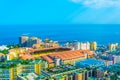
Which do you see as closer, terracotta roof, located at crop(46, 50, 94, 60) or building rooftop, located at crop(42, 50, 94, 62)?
building rooftop, located at crop(42, 50, 94, 62)

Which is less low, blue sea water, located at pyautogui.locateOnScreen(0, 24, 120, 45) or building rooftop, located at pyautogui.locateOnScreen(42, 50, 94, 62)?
blue sea water, located at pyautogui.locateOnScreen(0, 24, 120, 45)

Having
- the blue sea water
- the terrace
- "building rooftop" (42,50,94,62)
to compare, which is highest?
the blue sea water

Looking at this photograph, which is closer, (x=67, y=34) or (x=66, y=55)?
(x=66, y=55)

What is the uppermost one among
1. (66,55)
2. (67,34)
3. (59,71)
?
(67,34)

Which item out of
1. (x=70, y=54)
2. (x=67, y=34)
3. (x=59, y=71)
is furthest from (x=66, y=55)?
(x=67, y=34)

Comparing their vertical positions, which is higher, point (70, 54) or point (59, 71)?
point (70, 54)

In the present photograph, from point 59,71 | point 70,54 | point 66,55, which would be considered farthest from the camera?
point 70,54

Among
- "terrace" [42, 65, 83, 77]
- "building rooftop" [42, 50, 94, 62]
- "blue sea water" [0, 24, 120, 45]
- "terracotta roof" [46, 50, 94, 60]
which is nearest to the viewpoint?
"terrace" [42, 65, 83, 77]

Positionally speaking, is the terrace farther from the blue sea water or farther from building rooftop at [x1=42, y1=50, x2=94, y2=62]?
the blue sea water

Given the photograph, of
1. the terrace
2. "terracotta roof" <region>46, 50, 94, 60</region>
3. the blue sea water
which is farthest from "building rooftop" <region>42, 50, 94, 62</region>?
the blue sea water

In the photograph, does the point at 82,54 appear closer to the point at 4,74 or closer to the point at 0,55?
the point at 0,55

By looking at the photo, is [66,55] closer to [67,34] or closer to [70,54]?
[70,54]
